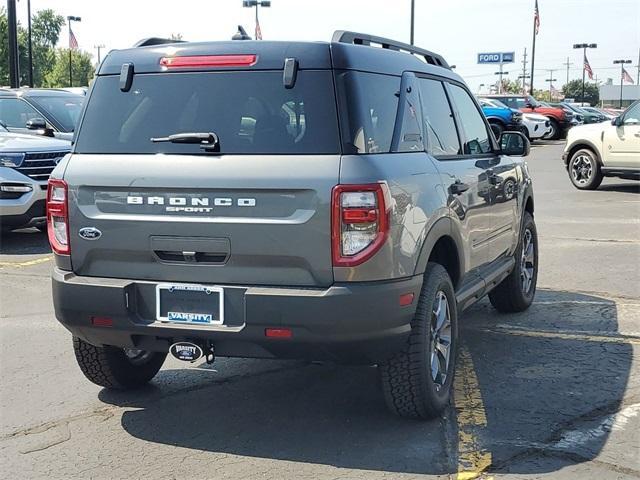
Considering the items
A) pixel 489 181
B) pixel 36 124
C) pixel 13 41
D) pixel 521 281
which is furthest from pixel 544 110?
pixel 489 181

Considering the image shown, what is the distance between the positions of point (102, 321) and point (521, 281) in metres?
3.77

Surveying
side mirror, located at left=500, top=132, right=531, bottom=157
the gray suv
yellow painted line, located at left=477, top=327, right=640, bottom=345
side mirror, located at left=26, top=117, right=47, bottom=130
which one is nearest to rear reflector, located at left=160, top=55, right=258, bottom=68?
the gray suv

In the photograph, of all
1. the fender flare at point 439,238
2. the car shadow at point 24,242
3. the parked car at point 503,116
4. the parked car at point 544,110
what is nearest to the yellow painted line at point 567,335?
the fender flare at point 439,238

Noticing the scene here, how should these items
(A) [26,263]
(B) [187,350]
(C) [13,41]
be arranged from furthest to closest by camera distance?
(C) [13,41], (A) [26,263], (B) [187,350]

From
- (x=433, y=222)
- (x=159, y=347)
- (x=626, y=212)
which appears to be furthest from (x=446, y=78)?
(x=626, y=212)

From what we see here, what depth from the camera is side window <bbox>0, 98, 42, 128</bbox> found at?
1231 centimetres

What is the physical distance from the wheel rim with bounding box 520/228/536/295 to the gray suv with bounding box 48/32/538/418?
8.23ft

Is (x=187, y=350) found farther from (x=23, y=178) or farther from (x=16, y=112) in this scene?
(x=16, y=112)

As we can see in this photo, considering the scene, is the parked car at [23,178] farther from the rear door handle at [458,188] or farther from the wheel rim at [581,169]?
the wheel rim at [581,169]

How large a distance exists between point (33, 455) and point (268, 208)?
1692 millimetres

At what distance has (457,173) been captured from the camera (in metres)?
4.90

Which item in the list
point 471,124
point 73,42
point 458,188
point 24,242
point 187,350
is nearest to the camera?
point 187,350

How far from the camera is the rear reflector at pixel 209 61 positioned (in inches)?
159

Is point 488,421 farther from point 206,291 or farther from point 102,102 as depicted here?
point 102,102
